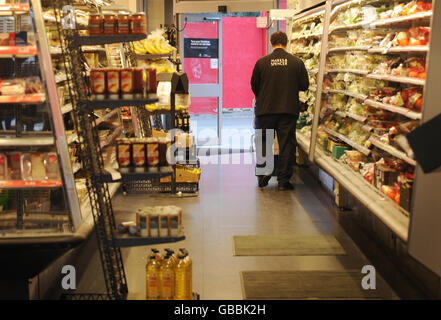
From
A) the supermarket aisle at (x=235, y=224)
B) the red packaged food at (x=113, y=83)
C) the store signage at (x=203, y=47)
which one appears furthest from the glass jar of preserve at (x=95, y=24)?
the store signage at (x=203, y=47)

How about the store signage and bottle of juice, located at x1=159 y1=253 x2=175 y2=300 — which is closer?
bottle of juice, located at x1=159 y1=253 x2=175 y2=300

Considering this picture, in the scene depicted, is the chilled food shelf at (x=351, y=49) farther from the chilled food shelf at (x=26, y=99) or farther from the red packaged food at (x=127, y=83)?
the chilled food shelf at (x=26, y=99)

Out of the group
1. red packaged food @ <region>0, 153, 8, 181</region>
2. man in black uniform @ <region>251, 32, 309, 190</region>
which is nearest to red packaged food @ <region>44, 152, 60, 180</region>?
red packaged food @ <region>0, 153, 8, 181</region>

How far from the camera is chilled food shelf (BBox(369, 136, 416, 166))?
4.75 meters

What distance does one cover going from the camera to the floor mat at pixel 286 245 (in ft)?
18.6

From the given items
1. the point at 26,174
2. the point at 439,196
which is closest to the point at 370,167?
the point at 439,196

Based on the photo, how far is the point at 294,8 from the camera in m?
10.7

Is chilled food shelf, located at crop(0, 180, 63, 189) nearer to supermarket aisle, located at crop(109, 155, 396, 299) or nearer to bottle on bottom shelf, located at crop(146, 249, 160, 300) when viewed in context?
bottle on bottom shelf, located at crop(146, 249, 160, 300)

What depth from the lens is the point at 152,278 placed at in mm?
4137

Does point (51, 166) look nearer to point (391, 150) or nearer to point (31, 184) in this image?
point (31, 184)

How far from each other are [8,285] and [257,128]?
4.81m

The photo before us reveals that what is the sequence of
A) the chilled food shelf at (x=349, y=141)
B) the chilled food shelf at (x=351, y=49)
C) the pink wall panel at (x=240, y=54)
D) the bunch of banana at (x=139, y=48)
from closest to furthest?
the chilled food shelf at (x=349, y=141), the chilled food shelf at (x=351, y=49), the bunch of banana at (x=139, y=48), the pink wall panel at (x=240, y=54)

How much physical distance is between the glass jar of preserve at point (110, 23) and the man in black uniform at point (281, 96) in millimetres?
4092

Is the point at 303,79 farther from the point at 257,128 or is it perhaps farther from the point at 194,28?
the point at 194,28
